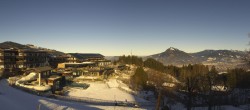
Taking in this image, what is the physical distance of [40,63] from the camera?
8594 centimetres

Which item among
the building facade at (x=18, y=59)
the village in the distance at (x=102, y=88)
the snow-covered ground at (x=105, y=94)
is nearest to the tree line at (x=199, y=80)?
the village in the distance at (x=102, y=88)

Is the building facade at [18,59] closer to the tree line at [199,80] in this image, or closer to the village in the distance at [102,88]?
the village in the distance at [102,88]

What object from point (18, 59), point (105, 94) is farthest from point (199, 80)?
point (18, 59)

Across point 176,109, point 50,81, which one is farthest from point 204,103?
point 50,81

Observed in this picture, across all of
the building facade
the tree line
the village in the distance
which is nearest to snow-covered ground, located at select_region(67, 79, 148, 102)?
the village in the distance

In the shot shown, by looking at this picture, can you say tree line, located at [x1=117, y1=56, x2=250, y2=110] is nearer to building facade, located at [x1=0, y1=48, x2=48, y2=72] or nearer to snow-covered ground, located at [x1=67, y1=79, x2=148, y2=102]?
snow-covered ground, located at [x1=67, y1=79, x2=148, y2=102]

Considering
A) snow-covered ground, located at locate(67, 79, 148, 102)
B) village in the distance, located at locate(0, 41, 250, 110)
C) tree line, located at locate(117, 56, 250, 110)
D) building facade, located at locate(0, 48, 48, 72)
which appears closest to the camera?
village in the distance, located at locate(0, 41, 250, 110)

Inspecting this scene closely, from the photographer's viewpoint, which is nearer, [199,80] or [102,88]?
[102,88]

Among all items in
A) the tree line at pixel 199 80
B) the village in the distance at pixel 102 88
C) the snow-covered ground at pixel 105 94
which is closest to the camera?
the village in the distance at pixel 102 88

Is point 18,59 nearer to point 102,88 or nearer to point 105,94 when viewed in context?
point 102,88

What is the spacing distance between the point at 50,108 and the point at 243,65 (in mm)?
21861

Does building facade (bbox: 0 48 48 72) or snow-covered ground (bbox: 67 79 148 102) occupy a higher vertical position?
building facade (bbox: 0 48 48 72)

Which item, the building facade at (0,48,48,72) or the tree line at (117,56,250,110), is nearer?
the tree line at (117,56,250,110)

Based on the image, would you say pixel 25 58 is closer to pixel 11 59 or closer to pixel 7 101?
pixel 11 59
